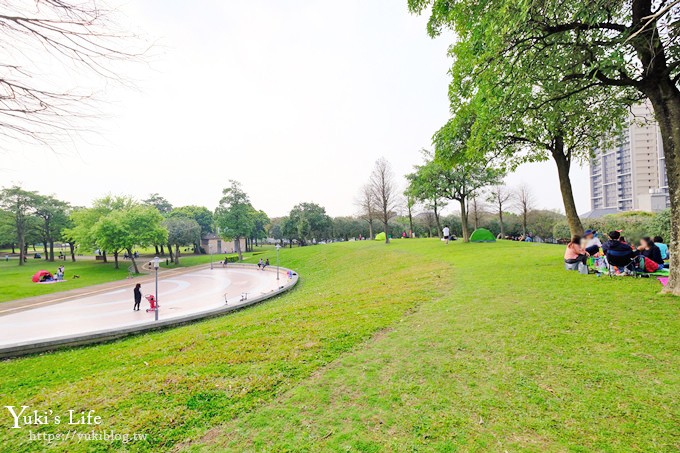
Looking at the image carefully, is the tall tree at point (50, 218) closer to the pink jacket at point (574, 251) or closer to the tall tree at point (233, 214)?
the tall tree at point (233, 214)

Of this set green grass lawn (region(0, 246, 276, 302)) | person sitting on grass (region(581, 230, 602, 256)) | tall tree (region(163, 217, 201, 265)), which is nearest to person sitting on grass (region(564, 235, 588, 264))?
person sitting on grass (region(581, 230, 602, 256))

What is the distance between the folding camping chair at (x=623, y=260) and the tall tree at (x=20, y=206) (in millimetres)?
59691

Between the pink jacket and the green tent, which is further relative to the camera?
the green tent

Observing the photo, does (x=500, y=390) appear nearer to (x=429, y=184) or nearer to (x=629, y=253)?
(x=629, y=253)

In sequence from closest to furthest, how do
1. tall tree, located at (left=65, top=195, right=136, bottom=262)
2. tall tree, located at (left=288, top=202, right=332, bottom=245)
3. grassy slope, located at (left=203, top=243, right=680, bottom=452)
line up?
grassy slope, located at (left=203, top=243, right=680, bottom=452)
tall tree, located at (left=65, top=195, right=136, bottom=262)
tall tree, located at (left=288, top=202, right=332, bottom=245)

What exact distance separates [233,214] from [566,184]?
39.4 metres

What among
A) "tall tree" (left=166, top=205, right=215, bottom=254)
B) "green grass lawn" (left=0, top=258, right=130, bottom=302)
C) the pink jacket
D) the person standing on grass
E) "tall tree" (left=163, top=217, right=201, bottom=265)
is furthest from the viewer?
"tall tree" (left=166, top=205, right=215, bottom=254)

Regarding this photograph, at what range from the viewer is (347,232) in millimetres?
65062

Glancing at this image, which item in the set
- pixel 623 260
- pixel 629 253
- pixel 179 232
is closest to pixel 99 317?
pixel 623 260

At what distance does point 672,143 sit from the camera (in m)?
6.19

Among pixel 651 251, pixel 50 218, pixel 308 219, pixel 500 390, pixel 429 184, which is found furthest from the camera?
pixel 308 219

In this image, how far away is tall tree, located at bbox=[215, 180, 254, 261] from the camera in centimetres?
4191

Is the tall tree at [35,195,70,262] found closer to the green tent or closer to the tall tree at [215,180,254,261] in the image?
the tall tree at [215,180,254,261]

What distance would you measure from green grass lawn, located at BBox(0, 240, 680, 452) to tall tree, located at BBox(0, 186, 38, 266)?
4916 cm
